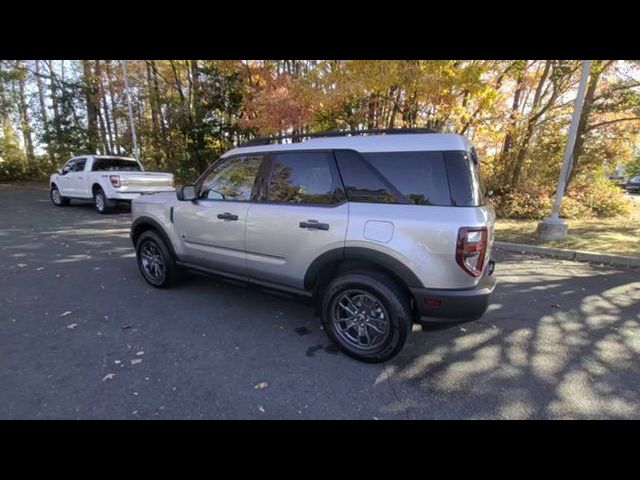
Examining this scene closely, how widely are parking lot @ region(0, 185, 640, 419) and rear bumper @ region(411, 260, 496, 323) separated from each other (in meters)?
0.22

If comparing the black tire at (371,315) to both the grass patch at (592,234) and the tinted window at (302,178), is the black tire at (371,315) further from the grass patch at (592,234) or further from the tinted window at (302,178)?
the grass patch at (592,234)

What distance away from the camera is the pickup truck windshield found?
1013 cm

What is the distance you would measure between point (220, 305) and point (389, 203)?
8.14 feet

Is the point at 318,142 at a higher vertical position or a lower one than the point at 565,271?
higher

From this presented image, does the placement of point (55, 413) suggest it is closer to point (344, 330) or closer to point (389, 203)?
point (344, 330)

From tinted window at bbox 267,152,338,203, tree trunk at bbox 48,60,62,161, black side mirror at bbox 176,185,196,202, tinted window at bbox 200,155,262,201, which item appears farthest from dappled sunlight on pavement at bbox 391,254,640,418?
tree trunk at bbox 48,60,62,161

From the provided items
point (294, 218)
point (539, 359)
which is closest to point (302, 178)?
point (294, 218)

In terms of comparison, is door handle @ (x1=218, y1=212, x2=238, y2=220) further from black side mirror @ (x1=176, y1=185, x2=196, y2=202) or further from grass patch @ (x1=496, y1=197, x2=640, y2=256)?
grass patch @ (x1=496, y1=197, x2=640, y2=256)
